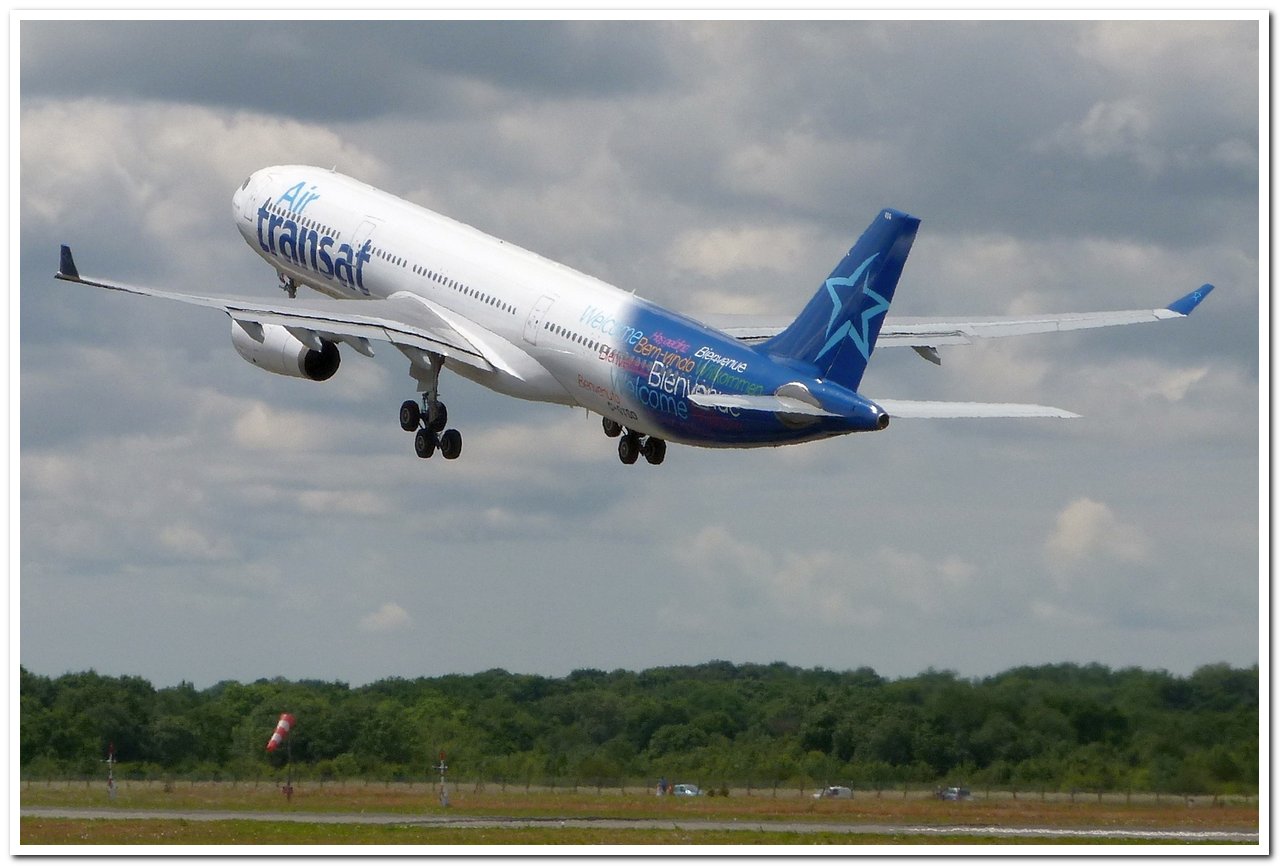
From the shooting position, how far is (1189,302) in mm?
73000

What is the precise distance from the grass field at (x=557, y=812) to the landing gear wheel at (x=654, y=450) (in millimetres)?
9289

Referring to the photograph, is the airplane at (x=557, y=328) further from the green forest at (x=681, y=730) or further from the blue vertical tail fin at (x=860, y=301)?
the green forest at (x=681, y=730)

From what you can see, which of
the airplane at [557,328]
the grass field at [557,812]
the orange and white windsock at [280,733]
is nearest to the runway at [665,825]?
the grass field at [557,812]

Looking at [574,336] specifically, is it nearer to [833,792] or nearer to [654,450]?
[654,450]

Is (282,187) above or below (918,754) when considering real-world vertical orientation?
above

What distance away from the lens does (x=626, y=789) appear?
72.6 metres

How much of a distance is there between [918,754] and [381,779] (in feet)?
49.4

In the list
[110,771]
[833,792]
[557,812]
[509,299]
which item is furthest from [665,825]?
[110,771]

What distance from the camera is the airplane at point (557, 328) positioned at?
64.1m
